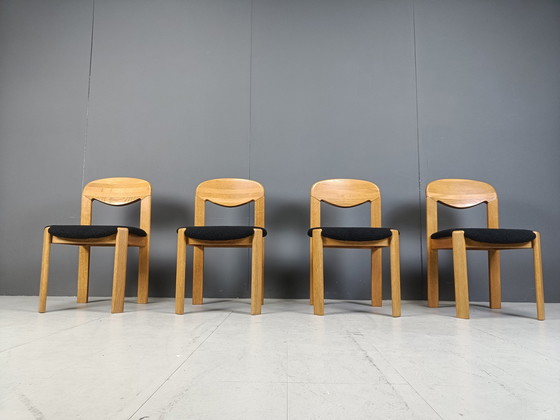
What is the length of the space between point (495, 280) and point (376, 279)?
75cm

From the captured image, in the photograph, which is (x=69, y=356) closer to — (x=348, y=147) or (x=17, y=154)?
(x=348, y=147)

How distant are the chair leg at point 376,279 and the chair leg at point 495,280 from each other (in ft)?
2.27

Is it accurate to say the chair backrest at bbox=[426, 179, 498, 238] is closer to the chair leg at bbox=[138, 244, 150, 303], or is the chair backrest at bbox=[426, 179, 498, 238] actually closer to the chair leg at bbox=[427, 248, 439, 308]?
the chair leg at bbox=[427, 248, 439, 308]

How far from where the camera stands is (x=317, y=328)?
1.58 metres

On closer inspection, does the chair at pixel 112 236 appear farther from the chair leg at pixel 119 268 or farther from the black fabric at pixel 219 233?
the black fabric at pixel 219 233

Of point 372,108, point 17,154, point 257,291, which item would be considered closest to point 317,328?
point 257,291

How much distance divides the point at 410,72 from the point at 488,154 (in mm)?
860

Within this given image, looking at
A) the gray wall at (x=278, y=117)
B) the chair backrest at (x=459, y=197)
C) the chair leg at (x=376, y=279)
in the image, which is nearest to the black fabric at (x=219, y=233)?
the gray wall at (x=278, y=117)

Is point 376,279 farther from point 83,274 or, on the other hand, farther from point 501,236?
point 83,274

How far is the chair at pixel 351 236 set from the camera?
199cm

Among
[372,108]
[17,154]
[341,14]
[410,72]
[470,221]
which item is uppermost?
[341,14]

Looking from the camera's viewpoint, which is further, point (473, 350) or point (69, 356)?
point (473, 350)

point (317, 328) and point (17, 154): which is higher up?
point (17, 154)

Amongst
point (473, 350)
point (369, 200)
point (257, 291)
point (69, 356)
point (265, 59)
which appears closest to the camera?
point (69, 356)
